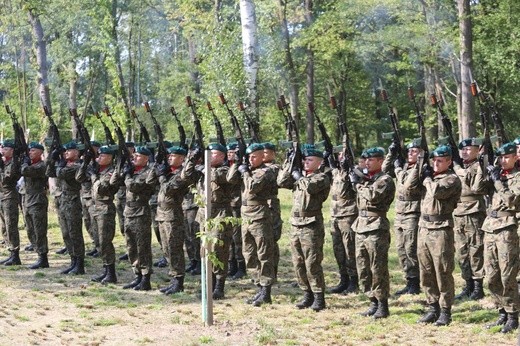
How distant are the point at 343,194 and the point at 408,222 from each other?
0.95m

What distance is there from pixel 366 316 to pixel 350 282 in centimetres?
162

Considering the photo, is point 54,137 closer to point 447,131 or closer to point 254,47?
point 254,47

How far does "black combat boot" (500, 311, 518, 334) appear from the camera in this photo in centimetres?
788

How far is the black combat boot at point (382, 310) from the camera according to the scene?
871 centimetres

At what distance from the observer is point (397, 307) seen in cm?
934

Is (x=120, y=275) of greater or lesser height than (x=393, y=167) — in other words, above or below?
below

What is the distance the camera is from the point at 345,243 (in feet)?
33.7

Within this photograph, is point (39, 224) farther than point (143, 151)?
Yes

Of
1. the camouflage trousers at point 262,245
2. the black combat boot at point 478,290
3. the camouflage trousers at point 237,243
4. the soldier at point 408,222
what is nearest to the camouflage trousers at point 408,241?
the soldier at point 408,222

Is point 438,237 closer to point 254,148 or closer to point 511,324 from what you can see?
point 511,324

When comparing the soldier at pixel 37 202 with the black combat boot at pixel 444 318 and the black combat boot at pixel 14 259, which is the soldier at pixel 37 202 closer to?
the black combat boot at pixel 14 259

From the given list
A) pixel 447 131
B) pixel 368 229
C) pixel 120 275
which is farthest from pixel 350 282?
pixel 120 275

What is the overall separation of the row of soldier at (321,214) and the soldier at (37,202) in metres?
0.02

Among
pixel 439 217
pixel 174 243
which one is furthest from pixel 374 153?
pixel 174 243
